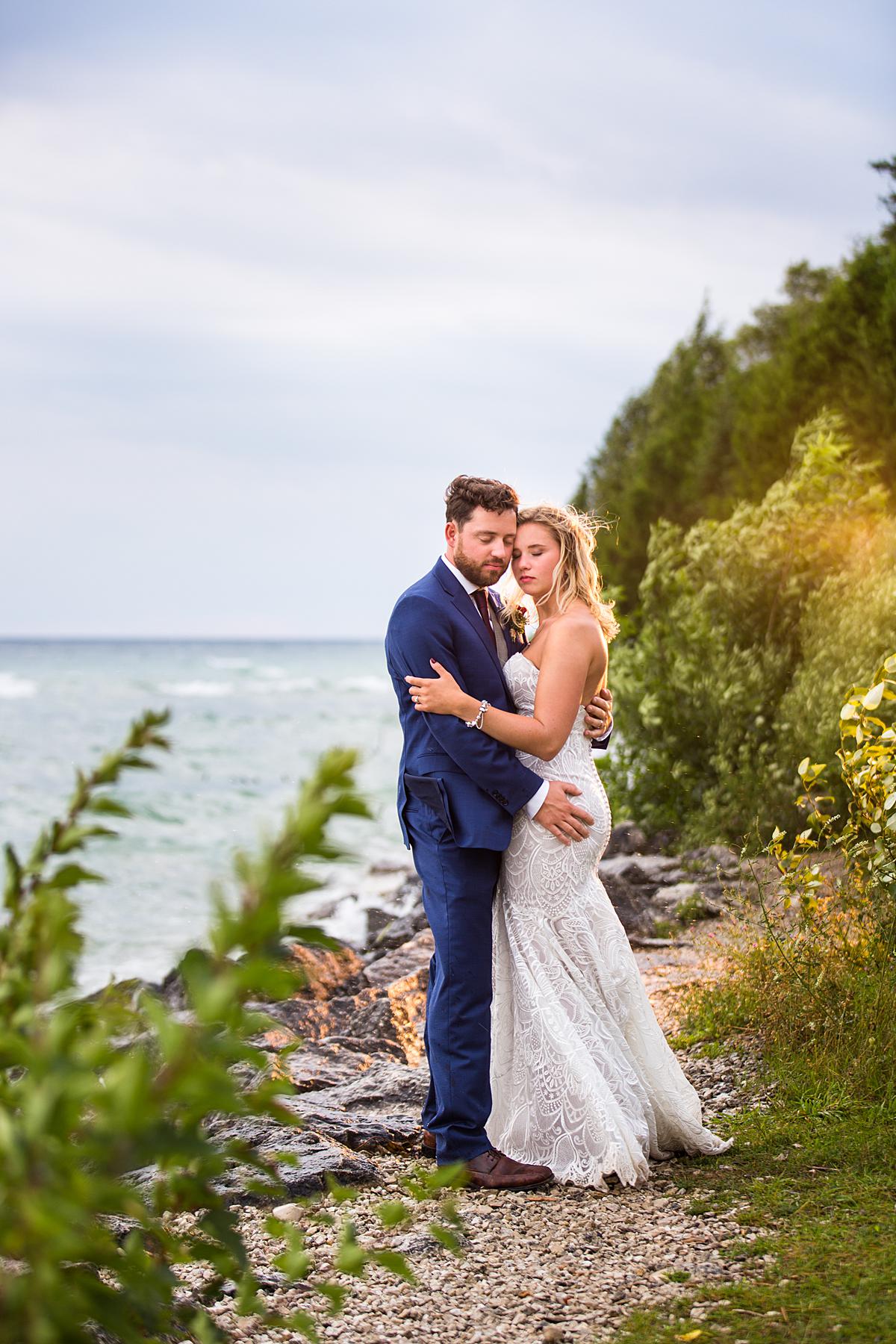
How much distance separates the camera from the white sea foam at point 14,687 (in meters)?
59.3

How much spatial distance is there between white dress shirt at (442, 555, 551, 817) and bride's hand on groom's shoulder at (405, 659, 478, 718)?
1.62ft

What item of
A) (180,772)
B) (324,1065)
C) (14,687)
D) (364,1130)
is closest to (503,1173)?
(364,1130)

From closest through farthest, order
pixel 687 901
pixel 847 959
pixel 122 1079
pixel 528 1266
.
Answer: pixel 122 1079
pixel 528 1266
pixel 847 959
pixel 687 901

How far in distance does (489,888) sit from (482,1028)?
1.82 feet

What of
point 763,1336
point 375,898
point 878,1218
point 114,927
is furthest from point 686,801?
point 763,1336

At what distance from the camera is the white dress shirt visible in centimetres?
475

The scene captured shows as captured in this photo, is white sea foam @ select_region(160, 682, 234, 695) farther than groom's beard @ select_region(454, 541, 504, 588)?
Yes

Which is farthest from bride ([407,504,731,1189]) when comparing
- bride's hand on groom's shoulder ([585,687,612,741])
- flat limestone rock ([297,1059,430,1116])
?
flat limestone rock ([297,1059,430,1116])

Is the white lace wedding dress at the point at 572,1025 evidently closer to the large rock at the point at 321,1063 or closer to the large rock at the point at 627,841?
the large rock at the point at 321,1063

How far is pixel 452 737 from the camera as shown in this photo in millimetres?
4555

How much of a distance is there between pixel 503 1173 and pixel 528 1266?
2.32 feet

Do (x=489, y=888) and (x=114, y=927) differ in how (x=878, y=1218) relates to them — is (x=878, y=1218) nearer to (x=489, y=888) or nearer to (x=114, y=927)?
(x=489, y=888)

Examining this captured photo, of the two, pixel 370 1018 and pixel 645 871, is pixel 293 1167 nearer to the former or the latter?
pixel 370 1018

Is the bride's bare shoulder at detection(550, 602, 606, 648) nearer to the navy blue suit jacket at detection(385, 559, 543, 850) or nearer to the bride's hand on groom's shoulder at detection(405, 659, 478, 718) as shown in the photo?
the navy blue suit jacket at detection(385, 559, 543, 850)
